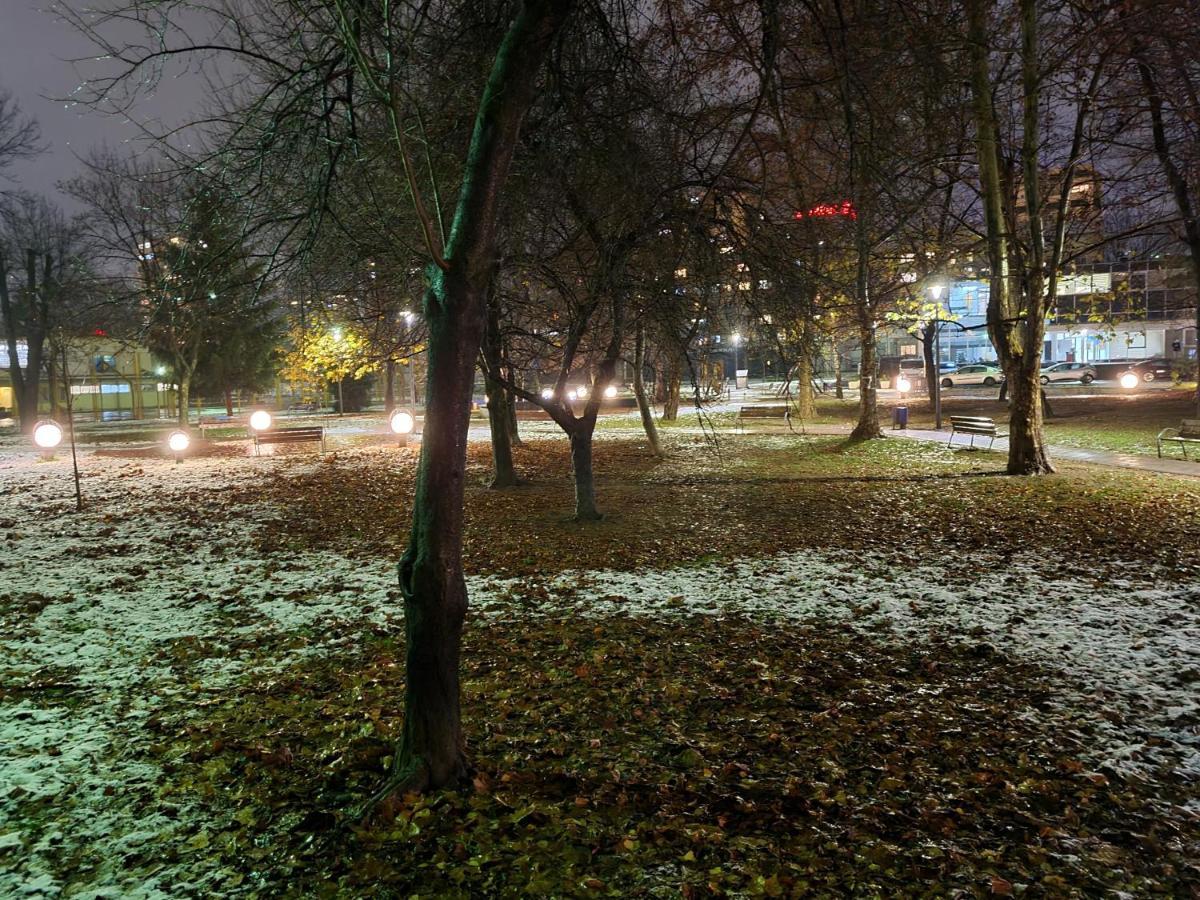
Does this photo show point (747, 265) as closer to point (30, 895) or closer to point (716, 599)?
point (716, 599)

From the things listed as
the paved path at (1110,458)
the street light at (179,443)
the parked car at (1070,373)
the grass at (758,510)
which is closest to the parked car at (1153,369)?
the parked car at (1070,373)

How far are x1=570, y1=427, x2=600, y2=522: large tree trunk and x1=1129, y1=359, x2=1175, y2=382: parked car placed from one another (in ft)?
137

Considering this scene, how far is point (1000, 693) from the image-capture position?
16.1 feet

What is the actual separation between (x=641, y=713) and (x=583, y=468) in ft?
21.4

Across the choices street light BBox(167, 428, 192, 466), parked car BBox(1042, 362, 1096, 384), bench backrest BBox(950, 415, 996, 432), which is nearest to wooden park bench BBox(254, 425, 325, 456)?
street light BBox(167, 428, 192, 466)

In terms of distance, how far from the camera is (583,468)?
1112 centimetres

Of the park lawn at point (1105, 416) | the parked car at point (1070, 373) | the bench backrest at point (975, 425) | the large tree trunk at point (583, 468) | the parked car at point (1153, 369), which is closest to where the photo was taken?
the large tree trunk at point (583, 468)

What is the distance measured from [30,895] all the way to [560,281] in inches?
304

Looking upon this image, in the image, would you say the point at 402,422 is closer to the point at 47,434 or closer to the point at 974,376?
the point at 47,434

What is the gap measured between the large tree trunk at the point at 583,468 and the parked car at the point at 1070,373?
149 ft

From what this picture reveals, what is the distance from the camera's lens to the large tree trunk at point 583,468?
35.8ft

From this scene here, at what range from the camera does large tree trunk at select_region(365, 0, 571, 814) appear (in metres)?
3.71

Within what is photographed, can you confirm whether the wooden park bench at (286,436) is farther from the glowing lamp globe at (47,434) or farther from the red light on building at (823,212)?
the red light on building at (823,212)

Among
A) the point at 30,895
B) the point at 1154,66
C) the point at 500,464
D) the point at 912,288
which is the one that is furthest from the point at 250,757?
the point at 912,288
